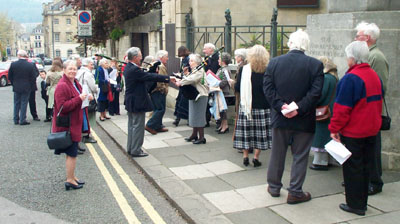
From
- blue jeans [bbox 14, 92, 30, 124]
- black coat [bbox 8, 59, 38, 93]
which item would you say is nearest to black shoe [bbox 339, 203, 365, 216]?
blue jeans [bbox 14, 92, 30, 124]

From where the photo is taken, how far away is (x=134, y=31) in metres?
20.9

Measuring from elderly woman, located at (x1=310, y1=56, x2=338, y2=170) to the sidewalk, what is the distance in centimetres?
18

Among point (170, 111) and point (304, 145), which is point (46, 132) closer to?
point (170, 111)

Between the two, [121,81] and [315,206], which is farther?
[121,81]

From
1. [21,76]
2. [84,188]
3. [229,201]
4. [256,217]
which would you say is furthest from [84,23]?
[256,217]

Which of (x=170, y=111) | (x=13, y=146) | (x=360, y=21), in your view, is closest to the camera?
(x=360, y=21)

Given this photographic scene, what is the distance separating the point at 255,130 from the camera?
689cm

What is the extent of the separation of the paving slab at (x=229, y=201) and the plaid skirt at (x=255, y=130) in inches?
51.0

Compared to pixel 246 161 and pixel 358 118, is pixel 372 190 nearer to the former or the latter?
pixel 358 118

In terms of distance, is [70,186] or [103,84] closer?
[70,186]

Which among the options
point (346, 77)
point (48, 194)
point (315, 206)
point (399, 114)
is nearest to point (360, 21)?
point (399, 114)

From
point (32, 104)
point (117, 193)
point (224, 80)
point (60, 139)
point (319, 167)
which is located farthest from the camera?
point (32, 104)

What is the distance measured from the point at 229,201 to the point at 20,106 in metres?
8.72

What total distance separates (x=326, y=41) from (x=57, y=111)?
4.35 meters
